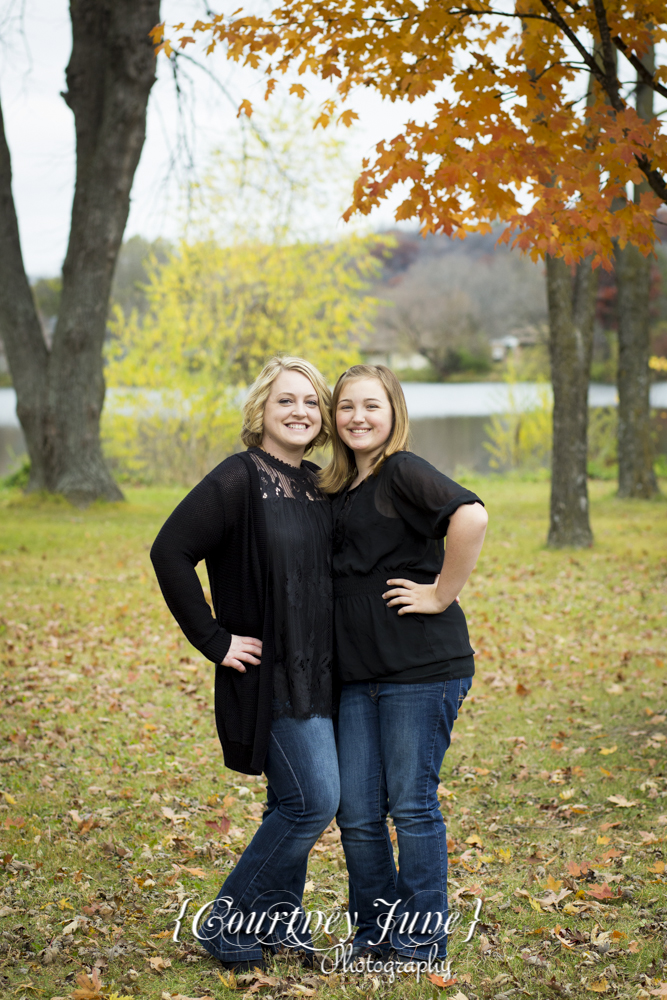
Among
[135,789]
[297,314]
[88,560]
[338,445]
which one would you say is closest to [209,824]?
[135,789]

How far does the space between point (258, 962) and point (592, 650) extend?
4.79 metres

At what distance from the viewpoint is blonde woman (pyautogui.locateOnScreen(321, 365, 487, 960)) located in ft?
8.92

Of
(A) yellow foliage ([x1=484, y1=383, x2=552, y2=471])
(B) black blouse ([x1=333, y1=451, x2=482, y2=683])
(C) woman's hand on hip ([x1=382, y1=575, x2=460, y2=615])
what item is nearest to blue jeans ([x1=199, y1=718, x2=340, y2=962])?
(B) black blouse ([x1=333, y1=451, x2=482, y2=683])

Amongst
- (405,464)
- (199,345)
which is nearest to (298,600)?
(405,464)

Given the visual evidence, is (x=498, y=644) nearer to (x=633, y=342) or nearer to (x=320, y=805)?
(x=320, y=805)

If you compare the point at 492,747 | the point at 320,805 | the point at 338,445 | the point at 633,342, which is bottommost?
the point at 492,747

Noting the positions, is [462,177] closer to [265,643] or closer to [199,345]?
[265,643]

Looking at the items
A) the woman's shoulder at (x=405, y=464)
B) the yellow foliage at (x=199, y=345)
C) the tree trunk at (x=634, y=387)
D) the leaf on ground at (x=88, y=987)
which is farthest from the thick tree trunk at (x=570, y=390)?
the yellow foliage at (x=199, y=345)

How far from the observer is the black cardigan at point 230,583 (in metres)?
2.71

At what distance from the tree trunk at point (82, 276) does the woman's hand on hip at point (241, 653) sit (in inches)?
410

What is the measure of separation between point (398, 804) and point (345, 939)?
28.5 inches

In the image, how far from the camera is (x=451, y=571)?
2.70 meters

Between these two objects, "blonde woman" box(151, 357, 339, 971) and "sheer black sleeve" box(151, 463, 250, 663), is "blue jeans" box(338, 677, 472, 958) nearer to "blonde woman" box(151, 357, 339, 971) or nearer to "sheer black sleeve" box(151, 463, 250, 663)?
"blonde woman" box(151, 357, 339, 971)

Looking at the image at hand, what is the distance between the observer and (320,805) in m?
2.69
